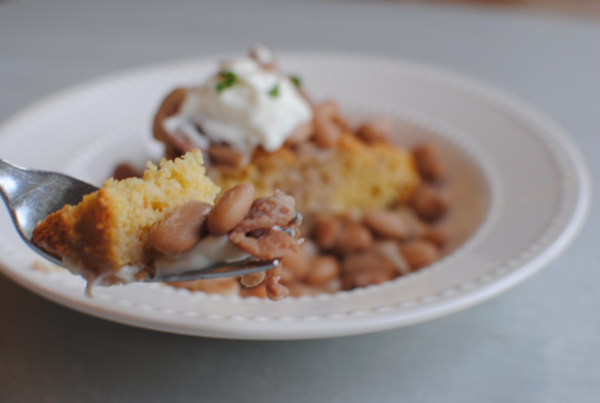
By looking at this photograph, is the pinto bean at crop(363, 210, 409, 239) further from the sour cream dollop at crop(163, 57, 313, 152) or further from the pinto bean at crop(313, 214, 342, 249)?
the sour cream dollop at crop(163, 57, 313, 152)

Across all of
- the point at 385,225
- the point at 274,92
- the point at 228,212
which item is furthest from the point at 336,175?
the point at 228,212

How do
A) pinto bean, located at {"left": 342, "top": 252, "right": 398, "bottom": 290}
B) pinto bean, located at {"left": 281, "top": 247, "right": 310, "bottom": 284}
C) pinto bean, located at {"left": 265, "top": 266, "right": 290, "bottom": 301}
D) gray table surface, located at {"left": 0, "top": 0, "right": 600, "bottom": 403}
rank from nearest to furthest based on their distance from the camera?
pinto bean, located at {"left": 265, "top": 266, "right": 290, "bottom": 301} → gray table surface, located at {"left": 0, "top": 0, "right": 600, "bottom": 403} → pinto bean, located at {"left": 342, "top": 252, "right": 398, "bottom": 290} → pinto bean, located at {"left": 281, "top": 247, "right": 310, "bottom": 284}

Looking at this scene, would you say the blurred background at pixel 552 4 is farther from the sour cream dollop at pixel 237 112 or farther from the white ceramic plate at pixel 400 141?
the sour cream dollop at pixel 237 112

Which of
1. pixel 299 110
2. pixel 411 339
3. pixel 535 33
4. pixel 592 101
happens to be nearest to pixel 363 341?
pixel 411 339

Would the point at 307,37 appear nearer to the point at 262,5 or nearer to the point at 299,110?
the point at 262,5

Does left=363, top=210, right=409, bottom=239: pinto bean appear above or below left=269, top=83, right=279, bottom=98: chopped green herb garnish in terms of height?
below

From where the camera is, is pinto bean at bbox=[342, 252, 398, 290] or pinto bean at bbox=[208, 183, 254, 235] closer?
pinto bean at bbox=[208, 183, 254, 235]

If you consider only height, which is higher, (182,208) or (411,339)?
(182,208)

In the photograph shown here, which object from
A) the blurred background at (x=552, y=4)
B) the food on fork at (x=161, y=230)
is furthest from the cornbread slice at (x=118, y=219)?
the blurred background at (x=552, y=4)

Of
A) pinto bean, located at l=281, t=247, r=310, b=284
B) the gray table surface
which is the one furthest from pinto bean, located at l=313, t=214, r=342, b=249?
the gray table surface
